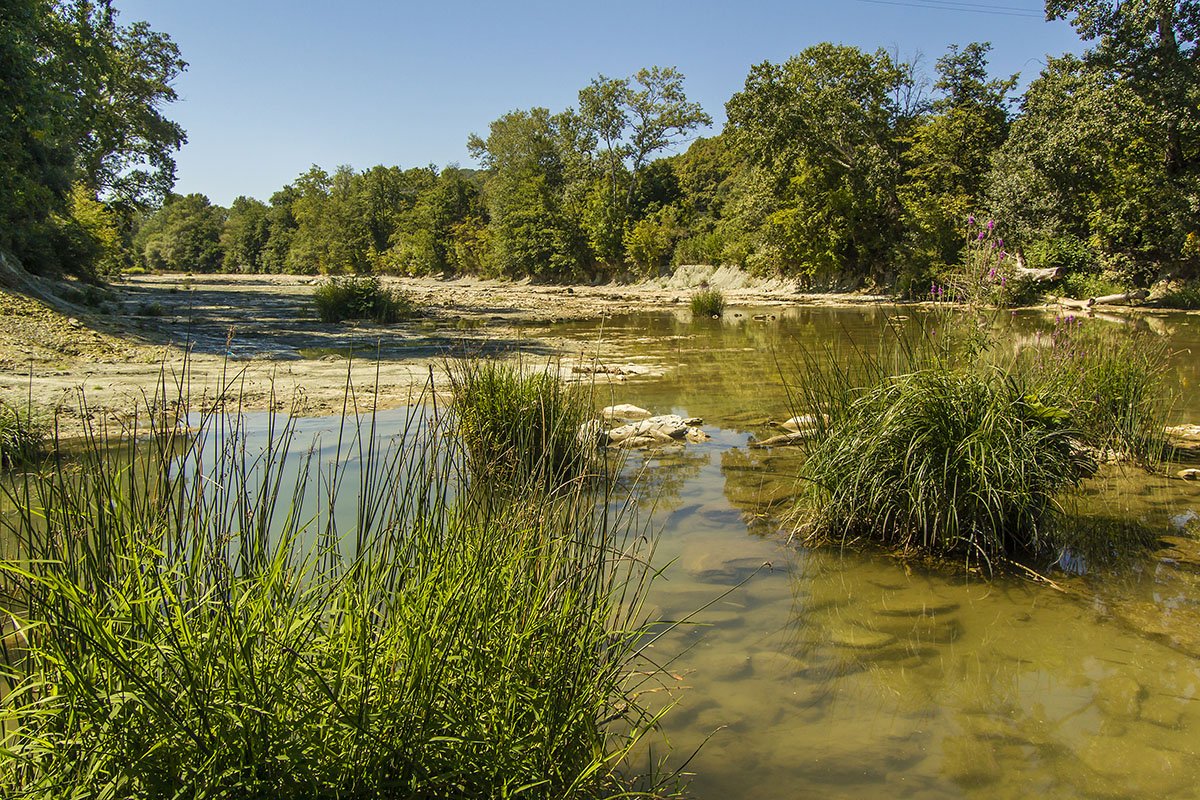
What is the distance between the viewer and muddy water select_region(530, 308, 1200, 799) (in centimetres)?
247

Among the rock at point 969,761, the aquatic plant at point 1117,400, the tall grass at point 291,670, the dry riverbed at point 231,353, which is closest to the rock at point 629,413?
the dry riverbed at point 231,353

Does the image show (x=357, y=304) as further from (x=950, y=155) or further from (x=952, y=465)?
(x=950, y=155)

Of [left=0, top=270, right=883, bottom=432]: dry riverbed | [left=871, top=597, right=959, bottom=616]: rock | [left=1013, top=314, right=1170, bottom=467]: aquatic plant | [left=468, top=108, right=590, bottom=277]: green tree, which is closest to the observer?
[left=871, top=597, right=959, bottom=616]: rock

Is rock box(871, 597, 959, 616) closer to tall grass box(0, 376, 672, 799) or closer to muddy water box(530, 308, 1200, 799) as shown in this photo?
muddy water box(530, 308, 1200, 799)

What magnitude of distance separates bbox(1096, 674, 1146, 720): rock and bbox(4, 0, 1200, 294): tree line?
351cm

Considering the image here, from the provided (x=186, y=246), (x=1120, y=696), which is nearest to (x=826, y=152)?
(x=1120, y=696)

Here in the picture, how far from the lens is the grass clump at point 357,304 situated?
18.0 m

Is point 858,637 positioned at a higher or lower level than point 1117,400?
lower

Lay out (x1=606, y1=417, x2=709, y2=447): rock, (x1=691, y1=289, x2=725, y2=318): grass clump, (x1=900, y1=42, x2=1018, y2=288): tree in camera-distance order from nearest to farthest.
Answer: (x1=606, y1=417, x2=709, y2=447): rock < (x1=691, y1=289, x2=725, y2=318): grass clump < (x1=900, y1=42, x2=1018, y2=288): tree

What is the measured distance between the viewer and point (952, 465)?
3.91 meters

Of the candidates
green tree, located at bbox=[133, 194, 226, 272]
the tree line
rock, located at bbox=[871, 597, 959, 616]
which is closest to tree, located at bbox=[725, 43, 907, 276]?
the tree line

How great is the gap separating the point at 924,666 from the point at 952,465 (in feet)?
3.90

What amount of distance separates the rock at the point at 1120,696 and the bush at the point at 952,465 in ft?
2.99

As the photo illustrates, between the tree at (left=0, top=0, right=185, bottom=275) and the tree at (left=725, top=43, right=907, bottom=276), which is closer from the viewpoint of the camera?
the tree at (left=0, top=0, right=185, bottom=275)
